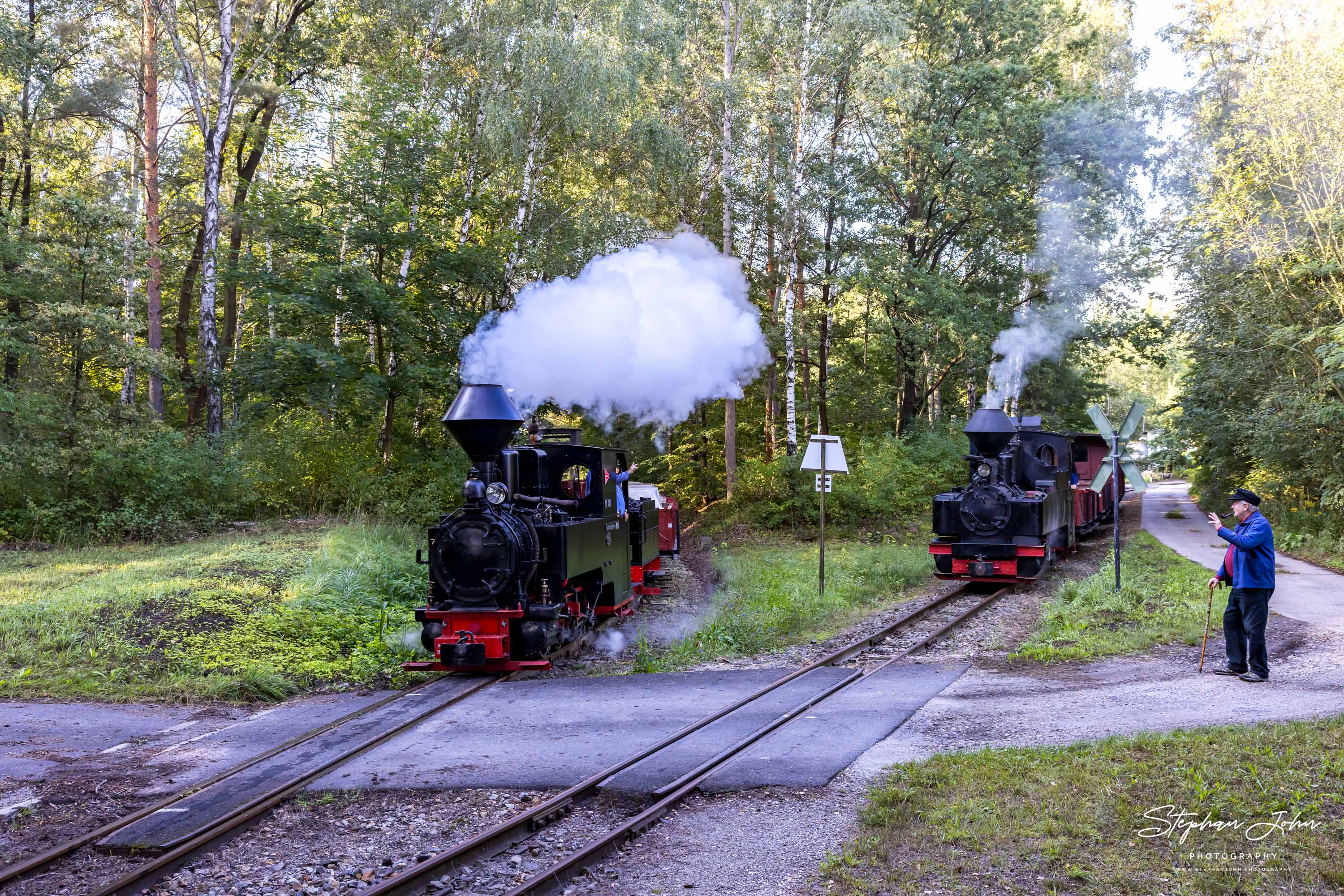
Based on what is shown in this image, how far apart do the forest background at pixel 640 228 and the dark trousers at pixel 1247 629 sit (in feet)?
33.3

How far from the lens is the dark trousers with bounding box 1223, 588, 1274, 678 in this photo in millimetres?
7969

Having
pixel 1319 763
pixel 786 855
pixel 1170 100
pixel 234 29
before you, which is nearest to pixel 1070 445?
pixel 1319 763

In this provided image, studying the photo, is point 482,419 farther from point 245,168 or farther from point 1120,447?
point 245,168

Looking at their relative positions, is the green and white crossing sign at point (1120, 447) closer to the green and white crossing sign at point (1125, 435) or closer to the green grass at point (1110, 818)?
the green and white crossing sign at point (1125, 435)

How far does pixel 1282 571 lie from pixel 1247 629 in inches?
369

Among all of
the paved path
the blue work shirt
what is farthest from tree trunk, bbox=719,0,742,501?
the paved path

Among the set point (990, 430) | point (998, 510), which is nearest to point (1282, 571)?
point (998, 510)

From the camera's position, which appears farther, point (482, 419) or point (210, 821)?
point (482, 419)

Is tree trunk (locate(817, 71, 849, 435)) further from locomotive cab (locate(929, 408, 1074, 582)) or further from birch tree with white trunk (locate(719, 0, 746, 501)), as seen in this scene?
locomotive cab (locate(929, 408, 1074, 582))

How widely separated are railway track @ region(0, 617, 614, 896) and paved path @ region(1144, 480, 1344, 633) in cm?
1040

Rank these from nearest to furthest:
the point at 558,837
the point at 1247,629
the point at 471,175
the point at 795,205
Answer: the point at 558,837 → the point at 1247,629 → the point at 471,175 → the point at 795,205

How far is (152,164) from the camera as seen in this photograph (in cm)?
2095

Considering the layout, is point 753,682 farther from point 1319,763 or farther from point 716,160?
point 716,160

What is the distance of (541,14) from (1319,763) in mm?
22650
